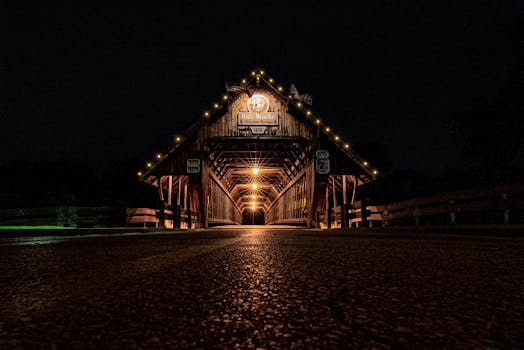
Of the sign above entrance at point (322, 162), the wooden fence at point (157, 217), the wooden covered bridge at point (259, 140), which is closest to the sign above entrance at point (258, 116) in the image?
the wooden covered bridge at point (259, 140)

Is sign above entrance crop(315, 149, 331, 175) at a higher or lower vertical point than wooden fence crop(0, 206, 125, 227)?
higher

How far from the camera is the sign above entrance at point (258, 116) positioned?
2039cm

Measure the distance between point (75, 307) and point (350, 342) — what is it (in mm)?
1171

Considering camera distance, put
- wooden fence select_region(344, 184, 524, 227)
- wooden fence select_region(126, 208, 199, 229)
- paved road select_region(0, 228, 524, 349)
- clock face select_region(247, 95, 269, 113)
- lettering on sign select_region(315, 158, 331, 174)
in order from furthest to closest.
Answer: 1. clock face select_region(247, 95, 269, 113)
2. lettering on sign select_region(315, 158, 331, 174)
3. wooden fence select_region(126, 208, 199, 229)
4. wooden fence select_region(344, 184, 524, 227)
5. paved road select_region(0, 228, 524, 349)

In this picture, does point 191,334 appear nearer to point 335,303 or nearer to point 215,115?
point 335,303

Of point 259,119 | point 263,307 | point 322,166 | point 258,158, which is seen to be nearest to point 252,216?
point 258,158

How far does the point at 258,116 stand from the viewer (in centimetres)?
2048

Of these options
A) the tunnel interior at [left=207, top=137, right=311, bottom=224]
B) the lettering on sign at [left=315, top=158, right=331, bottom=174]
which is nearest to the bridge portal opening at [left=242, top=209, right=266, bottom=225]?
the tunnel interior at [left=207, top=137, right=311, bottom=224]

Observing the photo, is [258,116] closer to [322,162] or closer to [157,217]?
[322,162]

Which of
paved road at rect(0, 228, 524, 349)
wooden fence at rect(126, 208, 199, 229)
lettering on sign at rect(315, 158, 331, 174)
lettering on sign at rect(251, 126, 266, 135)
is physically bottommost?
paved road at rect(0, 228, 524, 349)

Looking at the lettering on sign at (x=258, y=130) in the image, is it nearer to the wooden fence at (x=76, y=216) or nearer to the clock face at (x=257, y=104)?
the clock face at (x=257, y=104)

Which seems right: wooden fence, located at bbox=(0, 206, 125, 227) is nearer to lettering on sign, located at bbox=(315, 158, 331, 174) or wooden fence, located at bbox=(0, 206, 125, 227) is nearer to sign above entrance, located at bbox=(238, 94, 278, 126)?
sign above entrance, located at bbox=(238, 94, 278, 126)

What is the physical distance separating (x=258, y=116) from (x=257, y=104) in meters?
0.69

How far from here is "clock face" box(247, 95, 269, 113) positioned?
20.6 meters
